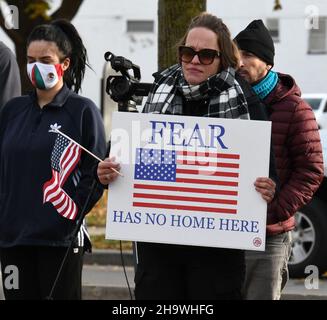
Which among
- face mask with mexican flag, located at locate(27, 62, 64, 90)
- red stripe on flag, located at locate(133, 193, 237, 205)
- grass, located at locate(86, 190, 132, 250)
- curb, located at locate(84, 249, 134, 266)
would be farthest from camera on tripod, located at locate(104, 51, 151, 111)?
grass, located at locate(86, 190, 132, 250)

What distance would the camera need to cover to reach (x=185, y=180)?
470 cm

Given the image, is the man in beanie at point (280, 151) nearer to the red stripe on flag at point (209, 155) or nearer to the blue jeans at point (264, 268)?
the blue jeans at point (264, 268)

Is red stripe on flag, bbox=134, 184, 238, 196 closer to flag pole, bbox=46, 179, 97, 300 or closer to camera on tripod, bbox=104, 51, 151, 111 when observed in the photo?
flag pole, bbox=46, 179, 97, 300

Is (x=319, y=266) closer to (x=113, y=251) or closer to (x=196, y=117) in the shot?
(x=113, y=251)

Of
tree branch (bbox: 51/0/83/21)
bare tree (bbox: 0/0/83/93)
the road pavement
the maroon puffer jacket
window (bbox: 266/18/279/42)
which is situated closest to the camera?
the maroon puffer jacket

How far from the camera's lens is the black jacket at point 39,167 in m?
5.22

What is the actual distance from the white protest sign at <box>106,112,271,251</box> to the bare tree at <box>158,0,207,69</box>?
394 cm

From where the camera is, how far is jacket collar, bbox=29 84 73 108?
5379 millimetres

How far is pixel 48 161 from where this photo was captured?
5238 mm

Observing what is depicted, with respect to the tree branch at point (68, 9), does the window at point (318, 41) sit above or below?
above

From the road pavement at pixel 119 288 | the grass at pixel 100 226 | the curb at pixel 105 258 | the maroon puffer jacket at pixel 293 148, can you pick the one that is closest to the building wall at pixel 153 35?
the grass at pixel 100 226

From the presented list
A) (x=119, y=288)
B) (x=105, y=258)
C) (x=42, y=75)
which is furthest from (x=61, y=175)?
(x=105, y=258)

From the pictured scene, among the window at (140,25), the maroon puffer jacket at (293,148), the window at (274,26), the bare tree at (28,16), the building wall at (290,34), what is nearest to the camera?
the maroon puffer jacket at (293,148)

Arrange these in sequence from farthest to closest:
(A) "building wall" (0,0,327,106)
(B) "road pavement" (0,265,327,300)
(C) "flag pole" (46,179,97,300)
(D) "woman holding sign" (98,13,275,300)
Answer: (A) "building wall" (0,0,327,106) → (B) "road pavement" (0,265,327,300) → (C) "flag pole" (46,179,97,300) → (D) "woman holding sign" (98,13,275,300)
